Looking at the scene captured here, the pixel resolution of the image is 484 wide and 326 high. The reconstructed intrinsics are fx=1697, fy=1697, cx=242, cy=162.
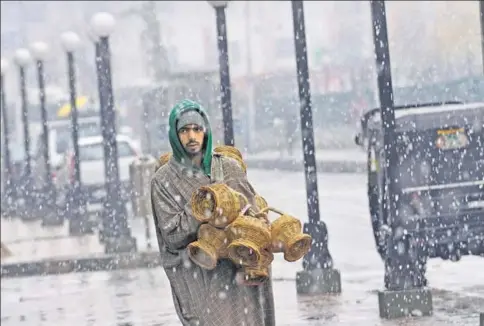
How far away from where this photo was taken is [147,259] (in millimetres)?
21969

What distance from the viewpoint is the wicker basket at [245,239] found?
760 cm

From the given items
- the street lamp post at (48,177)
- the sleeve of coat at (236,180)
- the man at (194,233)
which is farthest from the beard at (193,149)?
the street lamp post at (48,177)

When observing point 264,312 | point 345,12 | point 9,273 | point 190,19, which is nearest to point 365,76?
point 345,12

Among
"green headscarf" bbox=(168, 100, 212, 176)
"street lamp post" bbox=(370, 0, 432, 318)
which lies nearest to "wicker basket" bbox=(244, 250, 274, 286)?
"green headscarf" bbox=(168, 100, 212, 176)

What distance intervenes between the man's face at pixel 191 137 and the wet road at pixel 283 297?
5681mm

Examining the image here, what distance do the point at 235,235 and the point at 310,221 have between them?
917cm

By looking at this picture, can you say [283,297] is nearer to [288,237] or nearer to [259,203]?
[259,203]

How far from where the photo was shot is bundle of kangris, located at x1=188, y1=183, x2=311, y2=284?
7.54 meters

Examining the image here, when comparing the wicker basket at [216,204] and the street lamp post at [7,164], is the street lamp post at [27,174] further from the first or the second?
the wicker basket at [216,204]

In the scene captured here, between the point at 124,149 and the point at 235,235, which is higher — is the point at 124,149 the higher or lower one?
the higher one

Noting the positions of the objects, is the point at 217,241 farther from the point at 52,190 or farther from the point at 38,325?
the point at 52,190

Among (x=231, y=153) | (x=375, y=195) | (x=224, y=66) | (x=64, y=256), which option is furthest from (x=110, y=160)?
(x=231, y=153)

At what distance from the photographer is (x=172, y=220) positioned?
307 inches

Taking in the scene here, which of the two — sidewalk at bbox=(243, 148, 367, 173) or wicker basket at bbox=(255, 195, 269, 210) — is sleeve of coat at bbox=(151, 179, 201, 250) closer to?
wicker basket at bbox=(255, 195, 269, 210)
